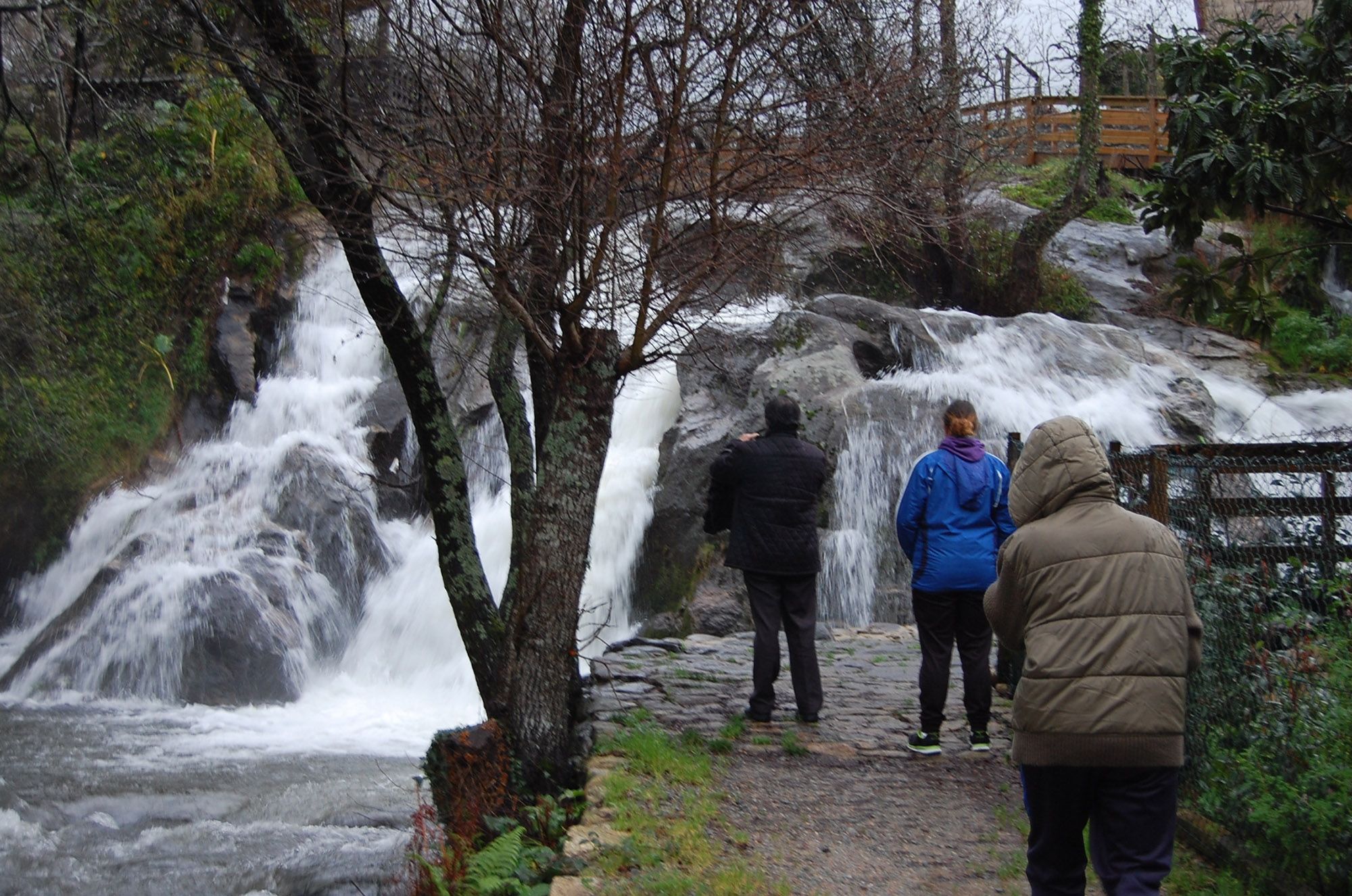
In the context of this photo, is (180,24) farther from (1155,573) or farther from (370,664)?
(370,664)

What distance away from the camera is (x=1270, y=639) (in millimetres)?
4781

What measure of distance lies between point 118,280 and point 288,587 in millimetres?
7070

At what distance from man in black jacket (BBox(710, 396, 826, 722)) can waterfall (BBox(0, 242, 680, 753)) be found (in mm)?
3873

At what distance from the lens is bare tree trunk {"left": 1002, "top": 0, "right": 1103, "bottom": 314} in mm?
19641

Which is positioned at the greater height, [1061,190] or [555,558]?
[1061,190]

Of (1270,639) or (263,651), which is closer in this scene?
(1270,639)

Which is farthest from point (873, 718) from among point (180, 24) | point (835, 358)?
point (835, 358)

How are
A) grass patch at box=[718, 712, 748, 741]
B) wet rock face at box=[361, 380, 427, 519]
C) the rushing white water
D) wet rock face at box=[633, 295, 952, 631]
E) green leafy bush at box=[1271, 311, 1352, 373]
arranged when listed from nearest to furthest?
1. grass patch at box=[718, 712, 748, 741]
2. the rushing white water
3. wet rock face at box=[633, 295, 952, 631]
4. wet rock face at box=[361, 380, 427, 519]
5. green leafy bush at box=[1271, 311, 1352, 373]

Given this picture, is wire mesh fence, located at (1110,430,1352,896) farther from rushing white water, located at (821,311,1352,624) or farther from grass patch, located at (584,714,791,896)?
rushing white water, located at (821,311,1352,624)

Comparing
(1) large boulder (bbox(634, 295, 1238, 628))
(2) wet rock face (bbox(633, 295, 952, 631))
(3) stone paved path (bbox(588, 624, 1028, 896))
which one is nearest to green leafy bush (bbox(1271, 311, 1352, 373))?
(1) large boulder (bbox(634, 295, 1238, 628))

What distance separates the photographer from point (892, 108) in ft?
21.7

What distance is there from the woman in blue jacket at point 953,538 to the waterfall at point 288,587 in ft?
15.8

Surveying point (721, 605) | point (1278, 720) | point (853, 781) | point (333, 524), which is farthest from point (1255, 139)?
point (333, 524)

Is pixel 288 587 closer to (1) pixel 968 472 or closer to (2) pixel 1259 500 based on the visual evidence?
(1) pixel 968 472
